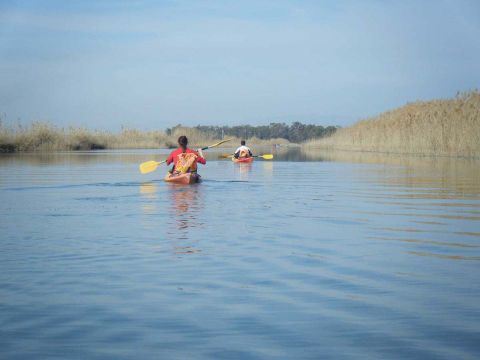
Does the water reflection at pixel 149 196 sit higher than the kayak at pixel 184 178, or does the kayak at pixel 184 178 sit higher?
the kayak at pixel 184 178

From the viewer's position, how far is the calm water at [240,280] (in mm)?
4754

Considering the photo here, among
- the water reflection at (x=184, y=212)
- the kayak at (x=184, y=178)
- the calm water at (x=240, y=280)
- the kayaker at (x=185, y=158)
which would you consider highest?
the kayaker at (x=185, y=158)

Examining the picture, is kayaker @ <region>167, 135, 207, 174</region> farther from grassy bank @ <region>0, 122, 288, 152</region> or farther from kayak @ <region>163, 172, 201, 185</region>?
grassy bank @ <region>0, 122, 288, 152</region>

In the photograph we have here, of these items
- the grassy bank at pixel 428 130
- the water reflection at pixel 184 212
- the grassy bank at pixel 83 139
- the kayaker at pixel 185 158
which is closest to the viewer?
the water reflection at pixel 184 212

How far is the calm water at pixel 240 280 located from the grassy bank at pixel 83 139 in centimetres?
3656

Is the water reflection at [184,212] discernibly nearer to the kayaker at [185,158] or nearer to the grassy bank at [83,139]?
the kayaker at [185,158]

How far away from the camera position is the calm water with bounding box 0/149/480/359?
4.75 m

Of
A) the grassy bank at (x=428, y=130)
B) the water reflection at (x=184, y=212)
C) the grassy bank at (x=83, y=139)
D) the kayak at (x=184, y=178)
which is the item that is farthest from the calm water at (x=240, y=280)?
the grassy bank at (x=83, y=139)

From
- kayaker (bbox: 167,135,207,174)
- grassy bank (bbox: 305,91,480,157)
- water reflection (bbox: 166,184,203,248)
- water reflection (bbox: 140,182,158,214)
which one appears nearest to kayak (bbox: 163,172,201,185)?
kayaker (bbox: 167,135,207,174)

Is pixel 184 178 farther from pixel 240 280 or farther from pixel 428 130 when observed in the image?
pixel 428 130

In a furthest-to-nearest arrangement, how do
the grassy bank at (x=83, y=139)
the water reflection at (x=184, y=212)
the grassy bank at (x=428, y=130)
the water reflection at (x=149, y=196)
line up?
the grassy bank at (x=83, y=139), the grassy bank at (x=428, y=130), the water reflection at (x=149, y=196), the water reflection at (x=184, y=212)

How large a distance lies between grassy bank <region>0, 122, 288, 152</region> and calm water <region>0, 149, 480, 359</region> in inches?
1439

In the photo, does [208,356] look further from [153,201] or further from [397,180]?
[397,180]

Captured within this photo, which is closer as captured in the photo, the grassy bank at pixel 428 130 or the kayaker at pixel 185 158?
the kayaker at pixel 185 158
